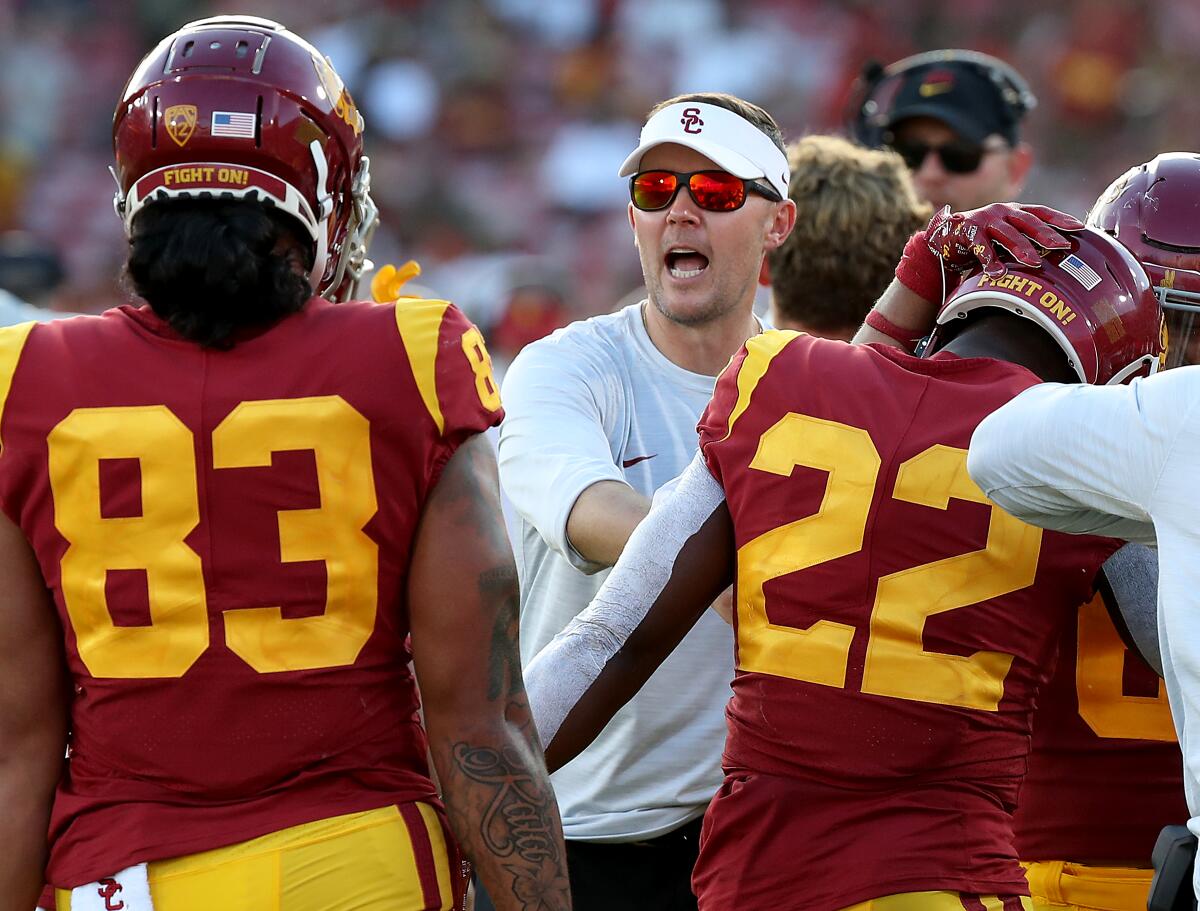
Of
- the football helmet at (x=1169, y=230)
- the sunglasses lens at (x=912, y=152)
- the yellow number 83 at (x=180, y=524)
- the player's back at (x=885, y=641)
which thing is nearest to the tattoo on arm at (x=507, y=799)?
the yellow number 83 at (x=180, y=524)

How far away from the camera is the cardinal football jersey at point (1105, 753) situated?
3027 mm

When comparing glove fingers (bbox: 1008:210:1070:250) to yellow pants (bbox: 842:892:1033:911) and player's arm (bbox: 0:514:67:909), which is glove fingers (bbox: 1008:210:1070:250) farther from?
player's arm (bbox: 0:514:67:909)

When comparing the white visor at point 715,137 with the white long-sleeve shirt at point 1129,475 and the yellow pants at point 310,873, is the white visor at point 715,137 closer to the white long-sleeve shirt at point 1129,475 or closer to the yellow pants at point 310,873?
the white long-sleeve shirt at point 1129,475

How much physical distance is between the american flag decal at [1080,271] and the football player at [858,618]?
12 millimetres

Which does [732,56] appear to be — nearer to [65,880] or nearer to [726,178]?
[726,178]

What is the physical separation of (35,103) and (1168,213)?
12146mm

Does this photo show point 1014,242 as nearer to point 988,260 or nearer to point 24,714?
point 988,260

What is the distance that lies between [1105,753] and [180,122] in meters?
1.94

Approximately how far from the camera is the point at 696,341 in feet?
13.8

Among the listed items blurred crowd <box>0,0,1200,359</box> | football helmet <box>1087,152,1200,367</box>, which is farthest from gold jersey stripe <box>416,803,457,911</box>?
blurred crowd <box>0,0,1200,359</box>

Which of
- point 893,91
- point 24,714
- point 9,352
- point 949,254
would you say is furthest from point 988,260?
point 893,91

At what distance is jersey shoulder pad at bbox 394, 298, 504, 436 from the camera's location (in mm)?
2459

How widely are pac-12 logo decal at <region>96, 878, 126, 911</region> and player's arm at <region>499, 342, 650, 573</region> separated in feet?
4.62

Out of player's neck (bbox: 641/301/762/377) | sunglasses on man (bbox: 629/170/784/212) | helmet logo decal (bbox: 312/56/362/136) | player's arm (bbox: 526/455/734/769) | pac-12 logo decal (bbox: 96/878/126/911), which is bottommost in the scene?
pac-12 logo decal (bbox: 96/878/126/911)
